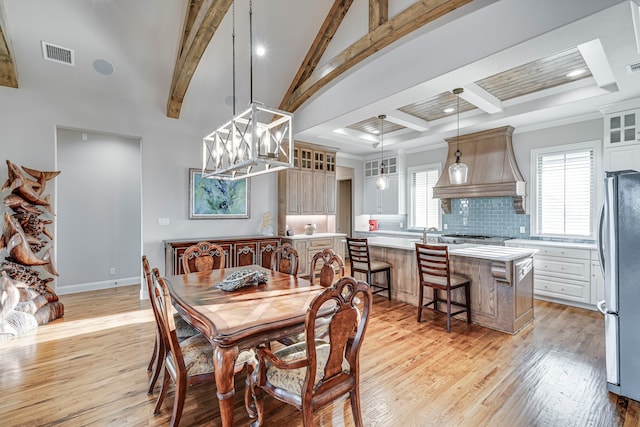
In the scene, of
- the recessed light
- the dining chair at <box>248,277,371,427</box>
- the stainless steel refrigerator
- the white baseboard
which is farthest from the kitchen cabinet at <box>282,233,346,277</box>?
the recessed light

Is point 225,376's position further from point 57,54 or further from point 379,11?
point 57,54

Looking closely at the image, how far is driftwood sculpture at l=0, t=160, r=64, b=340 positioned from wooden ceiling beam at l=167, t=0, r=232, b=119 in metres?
2.02

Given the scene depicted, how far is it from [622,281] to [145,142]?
235 inches

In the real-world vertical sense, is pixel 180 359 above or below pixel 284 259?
below

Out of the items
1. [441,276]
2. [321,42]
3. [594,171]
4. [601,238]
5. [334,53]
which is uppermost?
[321,42]

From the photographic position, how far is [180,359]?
179 cm

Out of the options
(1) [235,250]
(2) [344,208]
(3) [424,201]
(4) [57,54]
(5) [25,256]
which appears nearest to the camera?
(5) [25,256]

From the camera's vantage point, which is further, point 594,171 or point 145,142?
point 145,142

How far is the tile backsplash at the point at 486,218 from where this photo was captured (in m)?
5.32

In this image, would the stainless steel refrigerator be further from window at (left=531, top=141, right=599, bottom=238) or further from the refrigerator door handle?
window at (left=531, top=141, right=599, bottom=238)

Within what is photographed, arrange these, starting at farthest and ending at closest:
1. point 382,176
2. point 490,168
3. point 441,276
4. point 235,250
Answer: point 490,168 → point 235,250 → point 382,176 → point 441,276

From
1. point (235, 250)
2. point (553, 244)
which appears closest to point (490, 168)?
point (553, 244)

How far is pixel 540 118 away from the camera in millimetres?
4723

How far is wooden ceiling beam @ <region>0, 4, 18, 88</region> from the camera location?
11.0 ft
